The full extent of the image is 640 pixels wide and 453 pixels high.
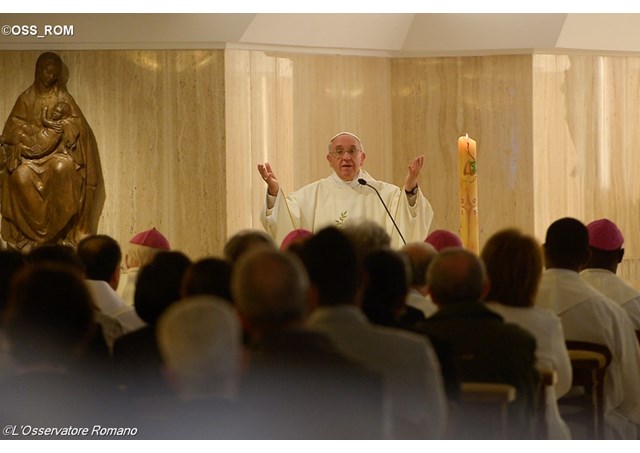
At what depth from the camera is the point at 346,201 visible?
8.61 m

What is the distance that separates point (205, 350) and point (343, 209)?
3481mm

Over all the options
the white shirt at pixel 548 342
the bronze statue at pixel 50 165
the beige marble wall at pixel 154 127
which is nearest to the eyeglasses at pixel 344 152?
the beige marble wall at pixel 154 127

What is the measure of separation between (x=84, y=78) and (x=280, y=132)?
56.4 inches

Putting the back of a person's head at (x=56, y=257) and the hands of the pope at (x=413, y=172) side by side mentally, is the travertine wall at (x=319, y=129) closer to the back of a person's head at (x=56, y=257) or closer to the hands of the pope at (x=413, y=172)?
the hands of the pope at (x=413, y=172)

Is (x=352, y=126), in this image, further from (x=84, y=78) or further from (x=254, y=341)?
(x=254, y=341)

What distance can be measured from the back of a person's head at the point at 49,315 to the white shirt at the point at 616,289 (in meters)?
2.64

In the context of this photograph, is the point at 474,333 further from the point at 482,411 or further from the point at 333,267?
the point at 333,267

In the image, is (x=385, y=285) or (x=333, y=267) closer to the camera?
(x=333, y=267)

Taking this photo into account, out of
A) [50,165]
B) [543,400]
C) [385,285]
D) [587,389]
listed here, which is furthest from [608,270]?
[50,165]

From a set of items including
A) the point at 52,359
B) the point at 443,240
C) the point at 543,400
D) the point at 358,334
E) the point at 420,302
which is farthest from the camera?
the point at 443,240

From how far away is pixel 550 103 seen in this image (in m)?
9.86

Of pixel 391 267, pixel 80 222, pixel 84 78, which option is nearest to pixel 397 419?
pixel 391 267

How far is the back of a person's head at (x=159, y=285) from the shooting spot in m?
5.55
